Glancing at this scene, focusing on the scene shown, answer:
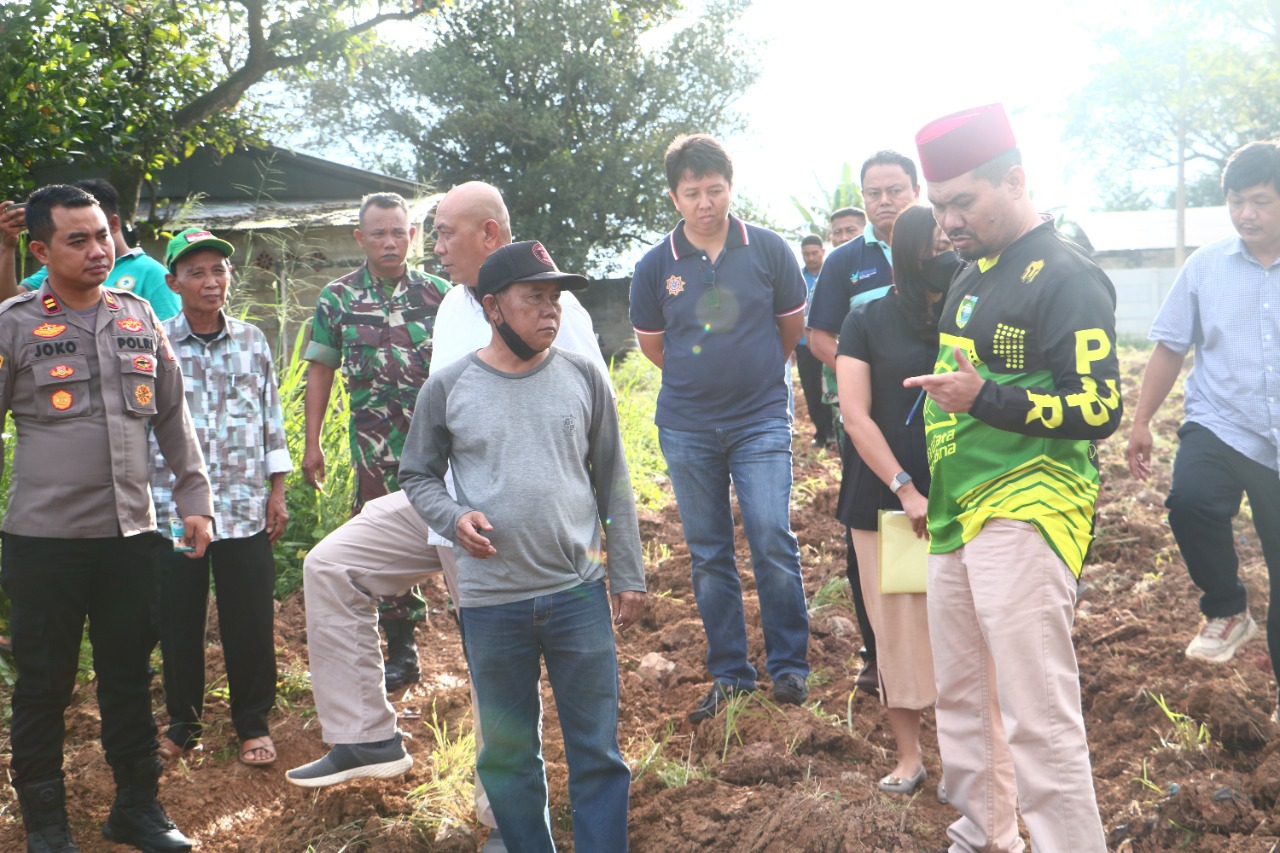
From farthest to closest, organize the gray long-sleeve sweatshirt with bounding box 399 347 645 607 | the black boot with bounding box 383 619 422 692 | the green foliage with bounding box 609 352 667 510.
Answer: the green foliage with bounding box 609 352 667 510, the black boot with bounding box 383 619 422 692, the gray long-sleeve sweatshirt with bounding box 399 347 645 607

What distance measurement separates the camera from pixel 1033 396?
2.83 metres

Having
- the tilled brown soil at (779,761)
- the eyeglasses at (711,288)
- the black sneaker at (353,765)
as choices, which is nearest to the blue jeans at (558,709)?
the tilled brown soil at (779,761)

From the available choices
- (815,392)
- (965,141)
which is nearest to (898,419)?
(965,141)

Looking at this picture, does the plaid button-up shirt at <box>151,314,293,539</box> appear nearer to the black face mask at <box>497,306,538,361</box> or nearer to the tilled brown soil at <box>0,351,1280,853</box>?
the tilled brown soil at <box>0,351,1280,853</box>

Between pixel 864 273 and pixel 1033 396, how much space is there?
6.16ft

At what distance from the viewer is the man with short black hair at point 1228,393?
4.30m

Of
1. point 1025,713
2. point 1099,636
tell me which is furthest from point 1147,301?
point 1025,713

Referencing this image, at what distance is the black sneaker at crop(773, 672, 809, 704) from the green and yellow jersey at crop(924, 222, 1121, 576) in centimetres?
151

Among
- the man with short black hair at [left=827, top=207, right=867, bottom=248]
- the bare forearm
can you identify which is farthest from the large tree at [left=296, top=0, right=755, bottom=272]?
the bare forearm

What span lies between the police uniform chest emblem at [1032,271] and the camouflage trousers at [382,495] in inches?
112

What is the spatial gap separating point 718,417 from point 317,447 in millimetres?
1780

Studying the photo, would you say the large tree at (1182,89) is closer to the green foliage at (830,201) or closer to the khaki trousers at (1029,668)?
the green foliage at (830,201)

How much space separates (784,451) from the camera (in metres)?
4.71

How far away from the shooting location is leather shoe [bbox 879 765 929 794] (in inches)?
153
